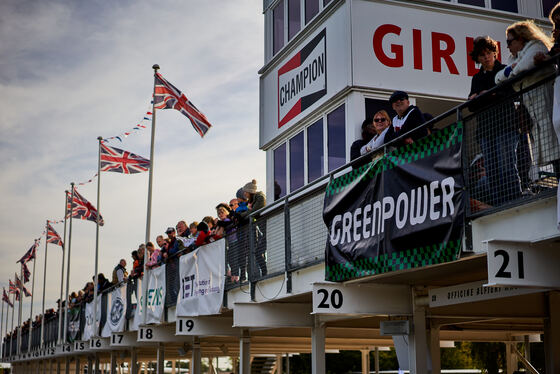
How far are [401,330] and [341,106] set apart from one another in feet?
16.5

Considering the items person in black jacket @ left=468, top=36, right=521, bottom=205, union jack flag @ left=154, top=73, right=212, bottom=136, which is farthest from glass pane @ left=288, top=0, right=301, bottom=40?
person in black jacket @ left=468, top=36, right=521, bottom=205

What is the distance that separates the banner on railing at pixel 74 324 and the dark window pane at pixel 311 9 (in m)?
20.0

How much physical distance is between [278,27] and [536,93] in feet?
37.2

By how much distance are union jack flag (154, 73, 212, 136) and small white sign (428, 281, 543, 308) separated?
11034mm

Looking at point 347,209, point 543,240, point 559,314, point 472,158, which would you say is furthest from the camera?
point 559,314

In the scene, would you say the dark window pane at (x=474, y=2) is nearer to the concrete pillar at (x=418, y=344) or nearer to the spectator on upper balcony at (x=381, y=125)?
the spectator on upper balcony at (x=381, y=125)

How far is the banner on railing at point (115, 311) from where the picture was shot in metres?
23.6

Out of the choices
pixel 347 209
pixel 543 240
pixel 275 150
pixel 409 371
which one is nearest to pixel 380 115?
pixel 347 209

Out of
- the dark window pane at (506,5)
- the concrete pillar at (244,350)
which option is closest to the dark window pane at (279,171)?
the concrete pillar at (244,350)

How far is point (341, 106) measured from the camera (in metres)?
14.4

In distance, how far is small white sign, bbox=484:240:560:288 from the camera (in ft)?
22.6

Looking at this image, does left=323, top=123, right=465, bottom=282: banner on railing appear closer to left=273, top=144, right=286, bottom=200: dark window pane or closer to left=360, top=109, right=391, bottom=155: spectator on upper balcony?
left=360, top=109, right=391, bottom=155: spectator on upper balcony

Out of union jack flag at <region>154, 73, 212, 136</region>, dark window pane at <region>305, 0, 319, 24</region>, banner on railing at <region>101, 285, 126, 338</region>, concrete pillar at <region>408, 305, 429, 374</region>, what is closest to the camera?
concrete pillar at <region>408, 305, 429, 374</region>

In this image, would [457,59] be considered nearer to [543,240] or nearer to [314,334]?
[314,334]
